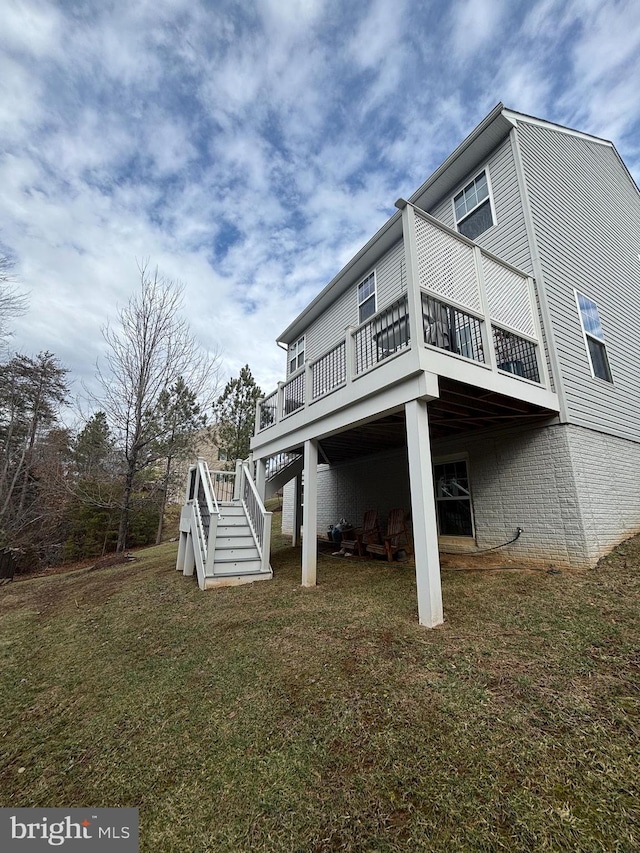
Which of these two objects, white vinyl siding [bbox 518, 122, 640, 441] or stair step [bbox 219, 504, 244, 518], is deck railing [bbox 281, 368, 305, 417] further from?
white vinyl siding [bbox 518, 122, 640, 441]

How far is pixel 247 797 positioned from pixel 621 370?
9.49 meters

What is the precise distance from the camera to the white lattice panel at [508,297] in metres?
5.43

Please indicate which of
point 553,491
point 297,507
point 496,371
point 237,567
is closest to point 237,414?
point 297,507

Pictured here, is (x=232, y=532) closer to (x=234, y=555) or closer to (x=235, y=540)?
(x=235, y=540)

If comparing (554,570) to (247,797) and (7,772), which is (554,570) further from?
(7,772)

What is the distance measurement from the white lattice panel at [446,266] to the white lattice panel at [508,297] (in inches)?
15.4

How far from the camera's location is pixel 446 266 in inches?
191

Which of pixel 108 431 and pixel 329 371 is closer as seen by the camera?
pixel 329 371

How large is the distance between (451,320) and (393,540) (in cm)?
465

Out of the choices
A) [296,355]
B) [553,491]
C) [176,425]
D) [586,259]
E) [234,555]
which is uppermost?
[296,355]

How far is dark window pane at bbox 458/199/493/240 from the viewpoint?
24.7 ft

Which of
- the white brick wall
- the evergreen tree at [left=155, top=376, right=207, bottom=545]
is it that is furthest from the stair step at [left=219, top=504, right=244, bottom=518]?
the evergreen tree at [left=155, top=376, right=207, bottom=545]

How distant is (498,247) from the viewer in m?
7.18

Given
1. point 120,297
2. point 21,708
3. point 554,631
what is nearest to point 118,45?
point 120,297
